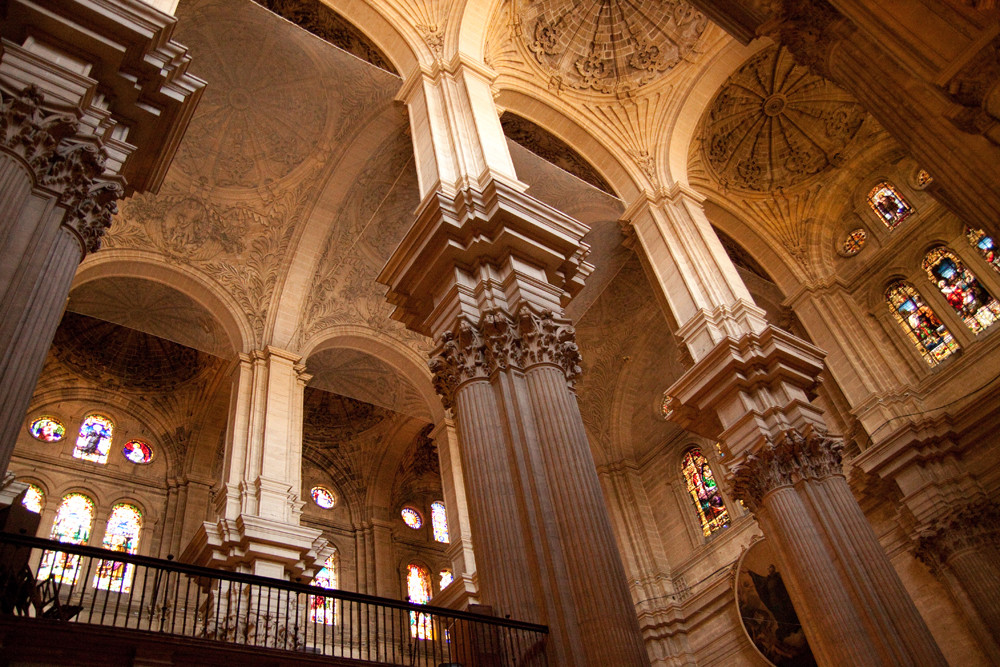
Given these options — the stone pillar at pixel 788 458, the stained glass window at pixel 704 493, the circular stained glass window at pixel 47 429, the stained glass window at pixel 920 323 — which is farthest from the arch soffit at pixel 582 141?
the circular stained glass window at pixel 47 429

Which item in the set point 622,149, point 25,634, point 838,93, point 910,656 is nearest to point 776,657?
point 910,656

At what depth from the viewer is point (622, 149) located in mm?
14352

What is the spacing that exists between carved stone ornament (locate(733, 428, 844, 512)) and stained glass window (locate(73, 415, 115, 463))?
12.1 meters

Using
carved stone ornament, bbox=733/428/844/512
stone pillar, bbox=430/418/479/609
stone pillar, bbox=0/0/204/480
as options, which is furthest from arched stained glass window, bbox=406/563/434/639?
stone pillar, bbox=0/0/204/480

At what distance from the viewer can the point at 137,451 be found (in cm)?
1602

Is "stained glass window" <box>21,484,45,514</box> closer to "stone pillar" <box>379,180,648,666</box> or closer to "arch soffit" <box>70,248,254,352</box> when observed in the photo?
"arch soffit" <box>70,248,254,352</box>

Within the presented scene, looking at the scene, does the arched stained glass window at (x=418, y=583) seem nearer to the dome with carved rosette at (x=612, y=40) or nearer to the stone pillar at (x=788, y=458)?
the stone pillar at (x=788, y=458)

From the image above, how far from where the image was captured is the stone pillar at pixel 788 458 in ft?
28.5

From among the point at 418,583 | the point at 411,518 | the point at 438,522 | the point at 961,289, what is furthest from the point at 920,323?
the point at 411,518

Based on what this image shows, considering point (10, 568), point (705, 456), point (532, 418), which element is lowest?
point (10, 568)

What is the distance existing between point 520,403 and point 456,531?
270 inches

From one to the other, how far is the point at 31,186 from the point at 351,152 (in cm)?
881

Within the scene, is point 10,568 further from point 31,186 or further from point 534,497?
point 534,497

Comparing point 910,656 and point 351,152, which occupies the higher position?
point 351,152
